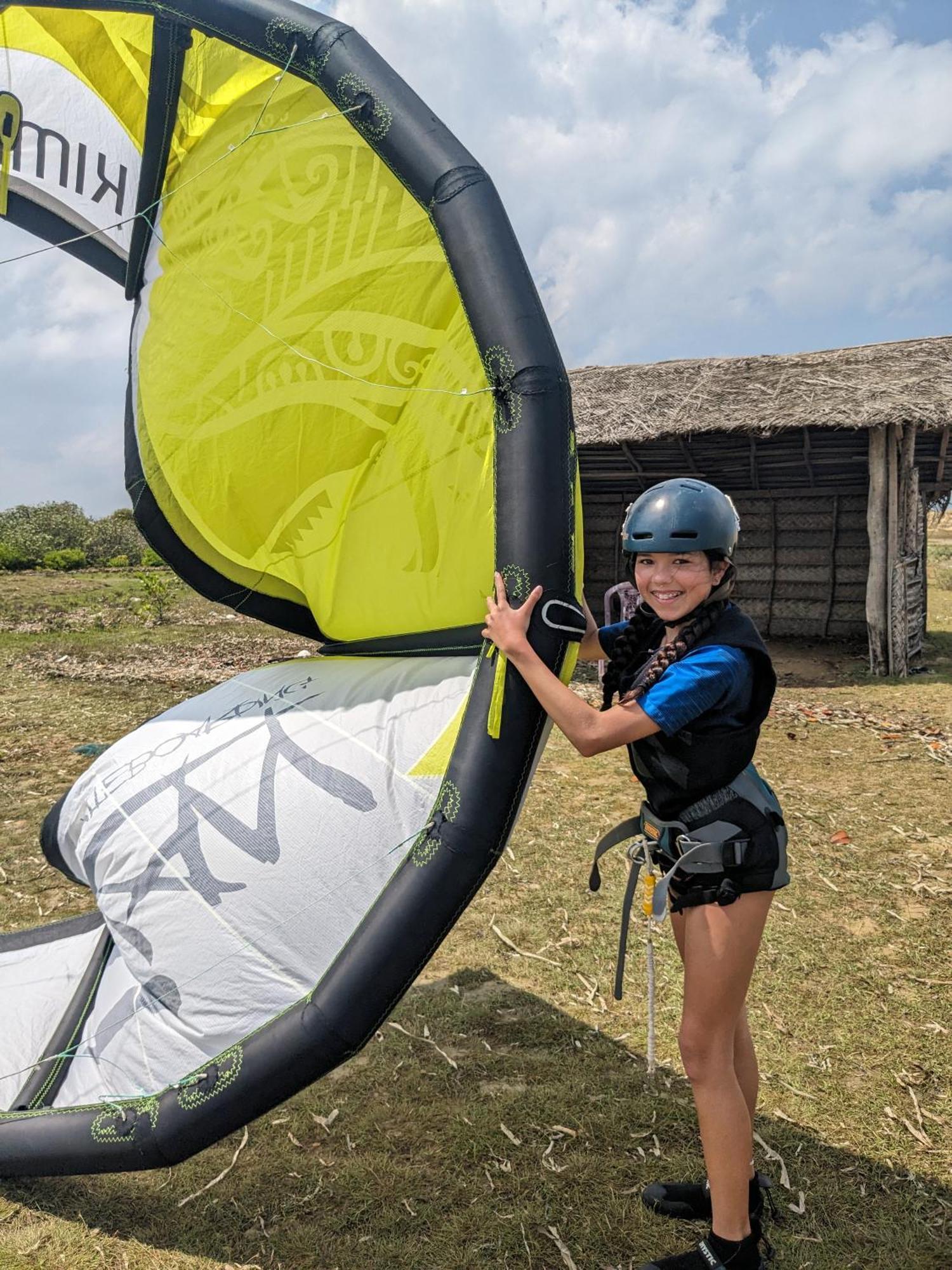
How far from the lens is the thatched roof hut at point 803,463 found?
38.9 ft

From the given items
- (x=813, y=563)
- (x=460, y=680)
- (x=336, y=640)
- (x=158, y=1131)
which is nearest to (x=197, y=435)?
(x=336, y=640)

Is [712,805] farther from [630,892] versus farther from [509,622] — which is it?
[509,622]

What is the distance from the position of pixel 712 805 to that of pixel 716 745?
20cm

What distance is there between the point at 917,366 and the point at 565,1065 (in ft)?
39.3

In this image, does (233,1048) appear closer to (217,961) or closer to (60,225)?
(217,961)

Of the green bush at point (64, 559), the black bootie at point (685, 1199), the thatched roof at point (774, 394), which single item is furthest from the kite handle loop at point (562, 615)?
the green bush at point (64, 559)

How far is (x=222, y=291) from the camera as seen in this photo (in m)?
2.73

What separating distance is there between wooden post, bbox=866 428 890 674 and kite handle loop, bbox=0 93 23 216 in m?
11.5

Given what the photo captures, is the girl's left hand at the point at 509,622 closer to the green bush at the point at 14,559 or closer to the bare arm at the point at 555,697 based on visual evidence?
the bare arm at the point at 555,697

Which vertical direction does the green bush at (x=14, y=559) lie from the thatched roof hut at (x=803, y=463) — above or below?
below

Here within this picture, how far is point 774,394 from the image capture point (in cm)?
1231

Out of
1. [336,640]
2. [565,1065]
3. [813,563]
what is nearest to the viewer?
[336,640]

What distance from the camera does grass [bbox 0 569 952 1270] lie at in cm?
271

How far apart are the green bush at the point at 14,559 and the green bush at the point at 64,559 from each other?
0.39 meters
